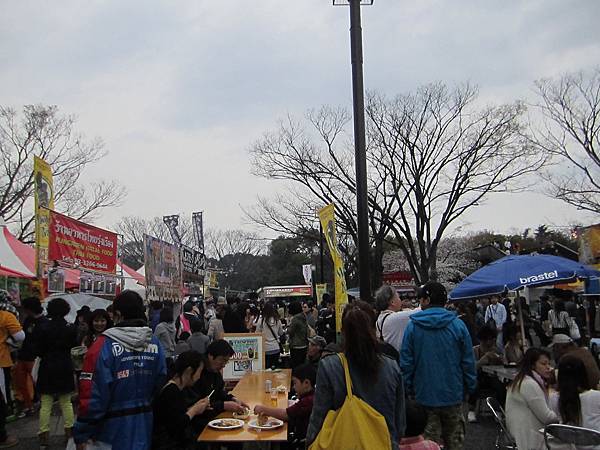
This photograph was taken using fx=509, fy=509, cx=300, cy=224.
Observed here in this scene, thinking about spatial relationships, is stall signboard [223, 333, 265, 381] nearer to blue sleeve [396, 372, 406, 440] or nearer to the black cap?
the black cap

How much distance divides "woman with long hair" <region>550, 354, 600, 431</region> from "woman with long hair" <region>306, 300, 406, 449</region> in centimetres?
201

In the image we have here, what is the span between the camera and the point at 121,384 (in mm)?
3525

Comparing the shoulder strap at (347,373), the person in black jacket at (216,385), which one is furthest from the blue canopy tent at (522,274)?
the shoulder strap at (347,373)

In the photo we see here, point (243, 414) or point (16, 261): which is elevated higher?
point (16, 261)

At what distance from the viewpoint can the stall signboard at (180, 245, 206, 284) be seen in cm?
1213

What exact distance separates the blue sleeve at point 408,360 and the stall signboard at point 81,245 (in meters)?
5.60

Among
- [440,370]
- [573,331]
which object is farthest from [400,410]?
[573,331]

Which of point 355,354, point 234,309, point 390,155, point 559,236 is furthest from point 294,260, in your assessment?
point 355,354

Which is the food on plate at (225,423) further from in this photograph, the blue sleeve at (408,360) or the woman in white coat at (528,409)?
the woman in white coat at (528,409)

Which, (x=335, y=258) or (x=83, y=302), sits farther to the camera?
(x=83, y=302)

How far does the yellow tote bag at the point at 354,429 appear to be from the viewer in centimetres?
253

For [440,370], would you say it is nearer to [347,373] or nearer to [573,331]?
[347,373]

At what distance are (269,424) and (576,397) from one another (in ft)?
8.09

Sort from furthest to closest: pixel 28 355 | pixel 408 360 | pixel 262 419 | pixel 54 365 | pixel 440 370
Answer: pixel 28 355
pixel 54 365
pixel 262 419
pixel 408 360
pixel 440 370
